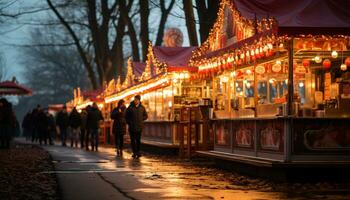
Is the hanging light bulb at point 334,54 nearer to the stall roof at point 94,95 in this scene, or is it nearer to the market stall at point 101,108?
the market stall at point 101,108

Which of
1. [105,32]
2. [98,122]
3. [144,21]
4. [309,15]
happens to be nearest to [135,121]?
[98,122]

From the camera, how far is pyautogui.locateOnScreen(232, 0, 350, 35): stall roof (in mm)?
15542

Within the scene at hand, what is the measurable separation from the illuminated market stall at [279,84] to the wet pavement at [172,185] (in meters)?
0.77

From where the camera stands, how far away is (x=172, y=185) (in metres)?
14.8

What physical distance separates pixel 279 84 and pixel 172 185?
19.1 feet

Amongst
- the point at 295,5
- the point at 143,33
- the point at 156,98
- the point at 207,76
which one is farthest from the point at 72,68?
the point at 295,5

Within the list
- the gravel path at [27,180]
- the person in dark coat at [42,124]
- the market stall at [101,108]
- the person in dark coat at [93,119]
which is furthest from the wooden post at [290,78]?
the market stall at [101,108]

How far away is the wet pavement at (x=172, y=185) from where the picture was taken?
12930mm

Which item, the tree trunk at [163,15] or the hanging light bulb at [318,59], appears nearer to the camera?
the hanging light bulb at [318,59]

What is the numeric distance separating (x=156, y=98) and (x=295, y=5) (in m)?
14.8

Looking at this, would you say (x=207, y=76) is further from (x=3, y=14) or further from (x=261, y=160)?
(x=3, y=14)

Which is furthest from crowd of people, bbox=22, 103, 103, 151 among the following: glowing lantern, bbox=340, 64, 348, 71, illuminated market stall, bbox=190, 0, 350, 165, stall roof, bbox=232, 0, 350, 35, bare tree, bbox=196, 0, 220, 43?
glowing lantern, bbox=340, 64, 348, 71

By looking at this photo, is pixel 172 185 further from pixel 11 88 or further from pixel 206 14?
pixel 11 88

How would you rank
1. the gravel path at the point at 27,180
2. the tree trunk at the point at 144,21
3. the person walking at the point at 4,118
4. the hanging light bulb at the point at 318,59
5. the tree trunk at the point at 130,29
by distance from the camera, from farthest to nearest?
1. the tree trunk at the point at 130,29
2. the tree trunk at the point at 144,21
3. the person walking at the point at 4,118
4. the hanging light bulb at the point at 318,59
5. the gravel path at the point at 27,180
